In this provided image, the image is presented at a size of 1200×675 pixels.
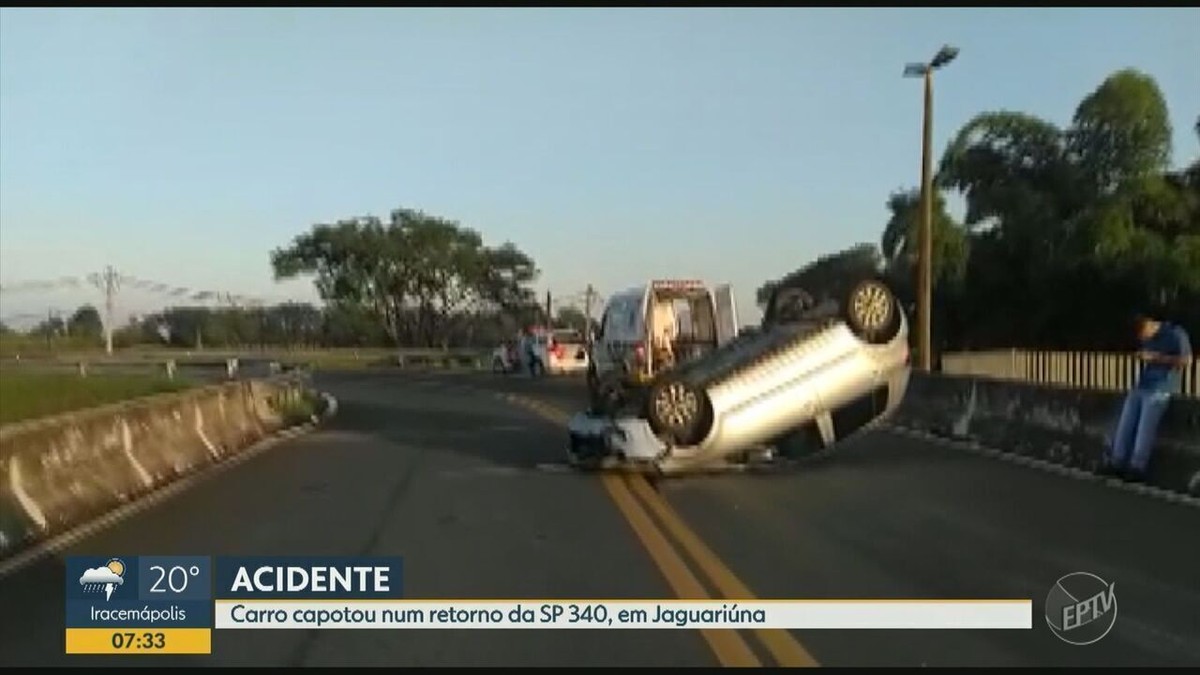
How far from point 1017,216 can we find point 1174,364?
29937mm

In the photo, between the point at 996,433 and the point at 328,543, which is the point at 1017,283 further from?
the point at 328,543

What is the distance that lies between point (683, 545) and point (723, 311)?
10.4 metres

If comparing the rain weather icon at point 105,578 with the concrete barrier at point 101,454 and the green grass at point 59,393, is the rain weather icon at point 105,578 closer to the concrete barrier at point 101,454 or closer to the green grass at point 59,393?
the concrete barrier at point 101,454

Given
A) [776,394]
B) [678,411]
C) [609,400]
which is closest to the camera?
[678,411]

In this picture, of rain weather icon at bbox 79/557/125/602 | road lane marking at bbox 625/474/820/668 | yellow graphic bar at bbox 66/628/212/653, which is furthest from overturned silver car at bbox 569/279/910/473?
yellow graphic bar at bbox 66/628/212/653

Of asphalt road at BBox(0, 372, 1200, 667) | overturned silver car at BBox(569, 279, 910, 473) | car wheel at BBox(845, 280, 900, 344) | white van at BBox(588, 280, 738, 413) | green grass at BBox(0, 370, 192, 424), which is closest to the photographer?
asphalt road at BBox(0, 372, 1200, 667)

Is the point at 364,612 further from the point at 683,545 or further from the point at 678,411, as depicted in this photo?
the point at 678,411

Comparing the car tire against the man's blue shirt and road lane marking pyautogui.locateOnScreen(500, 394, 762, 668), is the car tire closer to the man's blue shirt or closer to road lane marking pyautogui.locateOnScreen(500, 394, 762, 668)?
road lane marking pyautogui.locateOnScreen(500, 394, 762, 668)

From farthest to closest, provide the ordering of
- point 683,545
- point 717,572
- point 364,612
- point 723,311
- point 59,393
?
point 59,393
point 723,311
point 683,545
point 717,572
point 364,612

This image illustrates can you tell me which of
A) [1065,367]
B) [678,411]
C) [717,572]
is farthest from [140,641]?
[1065,367]

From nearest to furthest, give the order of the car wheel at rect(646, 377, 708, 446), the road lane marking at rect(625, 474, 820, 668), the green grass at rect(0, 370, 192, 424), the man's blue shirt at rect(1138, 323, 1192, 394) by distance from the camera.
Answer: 1. the road lane marking at rect(625, 474, 820, 668)
2. the man's blue shirt at rect(1138, 323, 1192, 394)
3. the car wheel at rect(646, 377, 708, 446)
4. the green grass at rect(0, 370, 192, 424)

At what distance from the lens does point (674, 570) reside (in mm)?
10062
